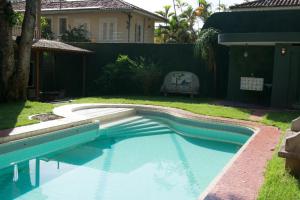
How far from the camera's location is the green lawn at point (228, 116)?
217 inches

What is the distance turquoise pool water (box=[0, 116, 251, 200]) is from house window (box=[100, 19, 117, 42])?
15608 millimetres

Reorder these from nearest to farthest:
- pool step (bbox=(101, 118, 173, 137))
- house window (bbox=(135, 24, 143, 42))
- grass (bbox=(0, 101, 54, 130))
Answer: grass (bbox=(0, 101, 54, 130)), pool step (bbox=(101, 118, 173, 137)), house window (bbox=(135, 24, 143, 42))

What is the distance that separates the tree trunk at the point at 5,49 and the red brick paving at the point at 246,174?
942cm

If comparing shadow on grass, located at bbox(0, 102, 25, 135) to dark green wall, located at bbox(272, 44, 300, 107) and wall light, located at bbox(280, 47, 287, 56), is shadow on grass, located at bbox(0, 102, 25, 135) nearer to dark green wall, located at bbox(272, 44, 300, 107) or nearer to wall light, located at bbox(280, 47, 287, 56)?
dark green wall, located at bbox(272, 44, 300, 107)

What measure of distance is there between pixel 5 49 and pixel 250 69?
10.7m

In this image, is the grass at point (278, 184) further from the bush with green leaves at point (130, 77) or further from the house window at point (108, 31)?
the house window at point (108, 31)

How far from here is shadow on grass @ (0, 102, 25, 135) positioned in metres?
10.2

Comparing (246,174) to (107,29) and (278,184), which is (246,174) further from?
(107,29)

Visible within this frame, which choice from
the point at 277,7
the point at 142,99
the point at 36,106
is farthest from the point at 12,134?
the point at 277,7

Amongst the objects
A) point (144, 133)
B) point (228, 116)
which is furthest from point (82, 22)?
point (228, 116)

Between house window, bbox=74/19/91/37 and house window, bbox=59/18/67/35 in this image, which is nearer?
house window, bbox=74/19/91/37

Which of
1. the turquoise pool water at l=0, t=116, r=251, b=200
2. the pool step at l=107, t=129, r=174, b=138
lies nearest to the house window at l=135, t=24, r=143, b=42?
the turquoise pool water at l=0, t=116, r=251, b=200

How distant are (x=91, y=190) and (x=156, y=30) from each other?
2851cm

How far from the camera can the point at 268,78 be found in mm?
17312
